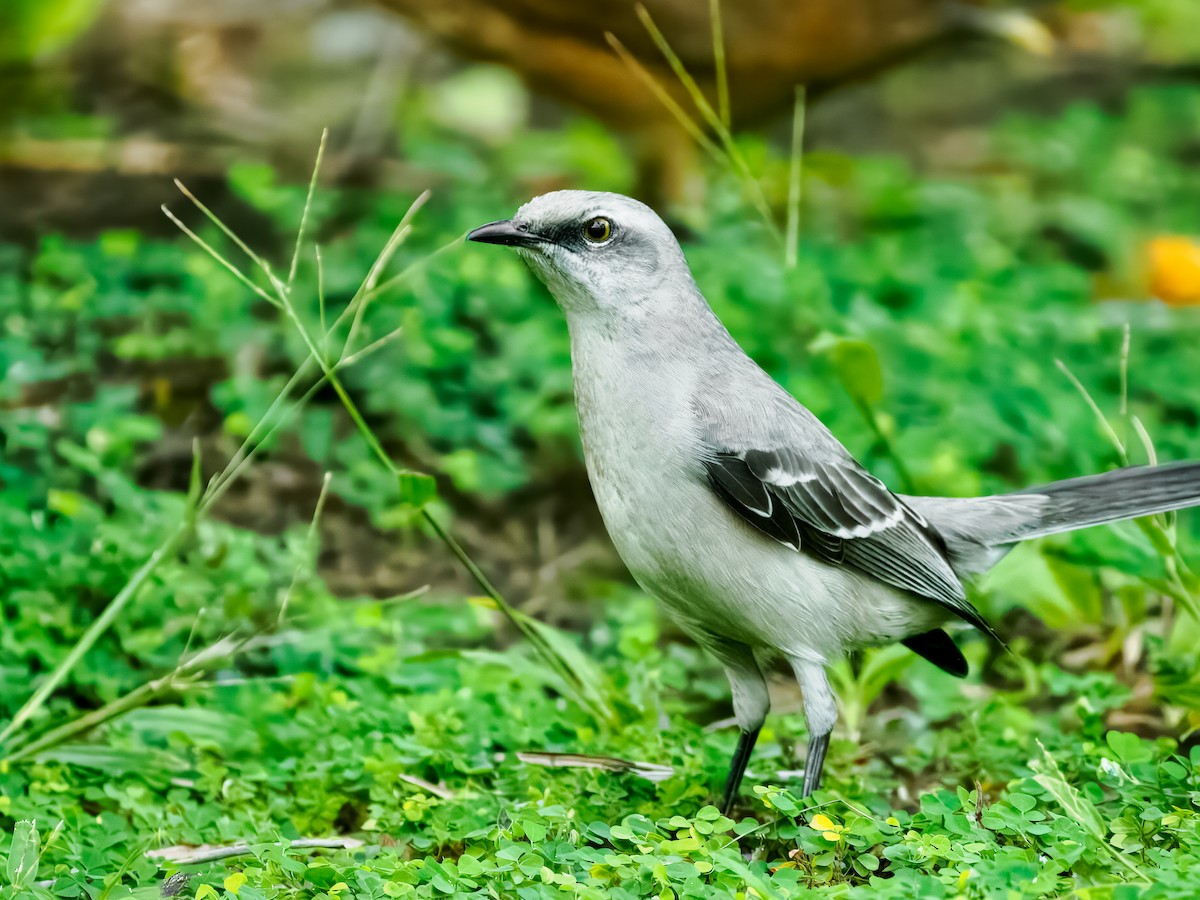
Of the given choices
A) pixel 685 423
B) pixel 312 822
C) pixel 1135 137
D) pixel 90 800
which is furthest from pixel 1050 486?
pixel 1135 137

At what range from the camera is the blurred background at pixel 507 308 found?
5078mm

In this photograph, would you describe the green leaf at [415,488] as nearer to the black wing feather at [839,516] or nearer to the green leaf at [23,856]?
the black wing feather at [839,516]

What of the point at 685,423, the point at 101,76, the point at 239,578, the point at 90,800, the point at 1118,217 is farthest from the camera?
the point at 101,76

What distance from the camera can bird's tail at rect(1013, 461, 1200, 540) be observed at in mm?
4285

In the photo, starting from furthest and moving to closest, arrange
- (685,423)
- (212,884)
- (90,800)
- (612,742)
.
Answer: (612,742)
(90,800)
(685,423)
(212,884)

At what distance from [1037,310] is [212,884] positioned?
542 cm

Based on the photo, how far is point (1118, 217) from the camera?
29.6ft

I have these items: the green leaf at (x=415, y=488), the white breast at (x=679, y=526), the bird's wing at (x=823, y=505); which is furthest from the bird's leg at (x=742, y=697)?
the green leaf at (x=415, y=488)

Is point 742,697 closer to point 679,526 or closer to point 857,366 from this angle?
point 679,526

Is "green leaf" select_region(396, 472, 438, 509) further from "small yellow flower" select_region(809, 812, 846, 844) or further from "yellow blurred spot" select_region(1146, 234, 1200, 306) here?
"yellow blurred spot" select_region(1146, 234, 1200, 306)

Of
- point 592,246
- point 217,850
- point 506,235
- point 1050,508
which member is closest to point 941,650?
point 1050,508

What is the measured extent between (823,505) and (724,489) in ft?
1.23

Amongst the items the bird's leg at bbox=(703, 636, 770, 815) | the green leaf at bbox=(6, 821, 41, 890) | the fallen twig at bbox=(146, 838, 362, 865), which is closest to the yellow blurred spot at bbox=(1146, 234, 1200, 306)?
the bird's leg at bbox=(703, 636, 770, 815)

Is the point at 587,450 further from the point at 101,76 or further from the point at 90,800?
the point at 101,76
